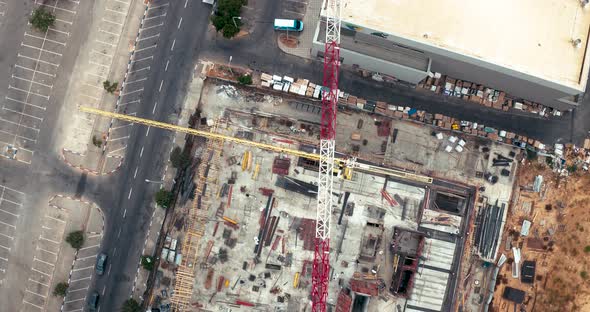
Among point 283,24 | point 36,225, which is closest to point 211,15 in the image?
point 283,24

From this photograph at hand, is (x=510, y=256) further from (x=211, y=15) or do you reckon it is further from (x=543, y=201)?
(x=211, y=15)

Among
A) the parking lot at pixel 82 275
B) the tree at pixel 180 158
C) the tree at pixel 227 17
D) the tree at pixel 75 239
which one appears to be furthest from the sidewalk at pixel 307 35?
the tree at pixel 75 239

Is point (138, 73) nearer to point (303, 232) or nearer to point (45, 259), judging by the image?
point (45, 259)

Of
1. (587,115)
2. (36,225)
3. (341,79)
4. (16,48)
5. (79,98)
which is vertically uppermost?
(587,115)

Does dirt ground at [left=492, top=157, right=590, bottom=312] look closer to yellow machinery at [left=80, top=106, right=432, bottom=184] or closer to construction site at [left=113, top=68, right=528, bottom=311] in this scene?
construction site at [left=113, top=68, right=528, bottom=311]

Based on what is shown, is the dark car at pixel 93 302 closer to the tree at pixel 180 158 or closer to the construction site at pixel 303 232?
the construction site at pixel 303 232
